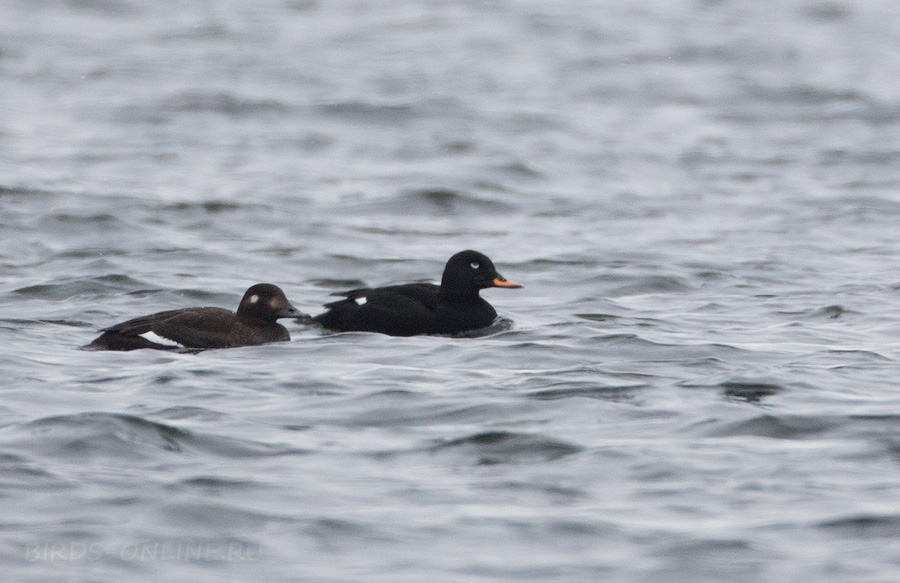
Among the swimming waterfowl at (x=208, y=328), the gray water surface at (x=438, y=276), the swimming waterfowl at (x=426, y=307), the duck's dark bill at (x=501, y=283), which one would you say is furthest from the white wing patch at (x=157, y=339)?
the duck's dark bill at (x=501, y=283)

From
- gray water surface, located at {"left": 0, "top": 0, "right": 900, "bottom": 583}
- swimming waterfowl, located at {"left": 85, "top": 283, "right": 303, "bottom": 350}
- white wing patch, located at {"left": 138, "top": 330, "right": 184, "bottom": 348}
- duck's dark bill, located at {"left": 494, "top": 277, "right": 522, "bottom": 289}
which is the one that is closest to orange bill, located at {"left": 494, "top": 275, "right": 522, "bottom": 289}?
duck's dark bill, located at {"left": 494, "top": 277, "right": 522, "bottom": 289}

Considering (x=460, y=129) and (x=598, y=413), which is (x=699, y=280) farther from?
(x=460, y=129)

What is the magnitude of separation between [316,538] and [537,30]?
24.5 m

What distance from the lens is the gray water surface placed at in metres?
5.77

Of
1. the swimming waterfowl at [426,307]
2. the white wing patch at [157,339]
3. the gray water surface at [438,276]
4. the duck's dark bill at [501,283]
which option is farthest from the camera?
the duck's dark bill at [501,283]

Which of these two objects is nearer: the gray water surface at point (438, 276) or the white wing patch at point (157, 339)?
the gray water surface at point (438, 276)

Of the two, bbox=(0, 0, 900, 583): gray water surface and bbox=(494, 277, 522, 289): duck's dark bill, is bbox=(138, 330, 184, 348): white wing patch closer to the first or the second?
bbox=(0, 0, 900, 583): gray water surface

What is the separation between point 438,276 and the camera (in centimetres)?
1311

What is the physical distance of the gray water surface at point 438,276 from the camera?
5.77 meters

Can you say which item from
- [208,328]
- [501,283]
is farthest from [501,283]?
[208,328]

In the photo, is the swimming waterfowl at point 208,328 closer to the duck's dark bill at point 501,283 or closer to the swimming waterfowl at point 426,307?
the swimming waterfowl at point 426,307

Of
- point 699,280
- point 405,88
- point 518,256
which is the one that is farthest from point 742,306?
point 405,88

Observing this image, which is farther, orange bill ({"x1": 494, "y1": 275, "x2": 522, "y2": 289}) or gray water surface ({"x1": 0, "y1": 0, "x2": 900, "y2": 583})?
orange bill ({"x1": 494, "y1": 275, "x2": 522, "y2": 289})

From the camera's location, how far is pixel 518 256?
13961 millimetres
